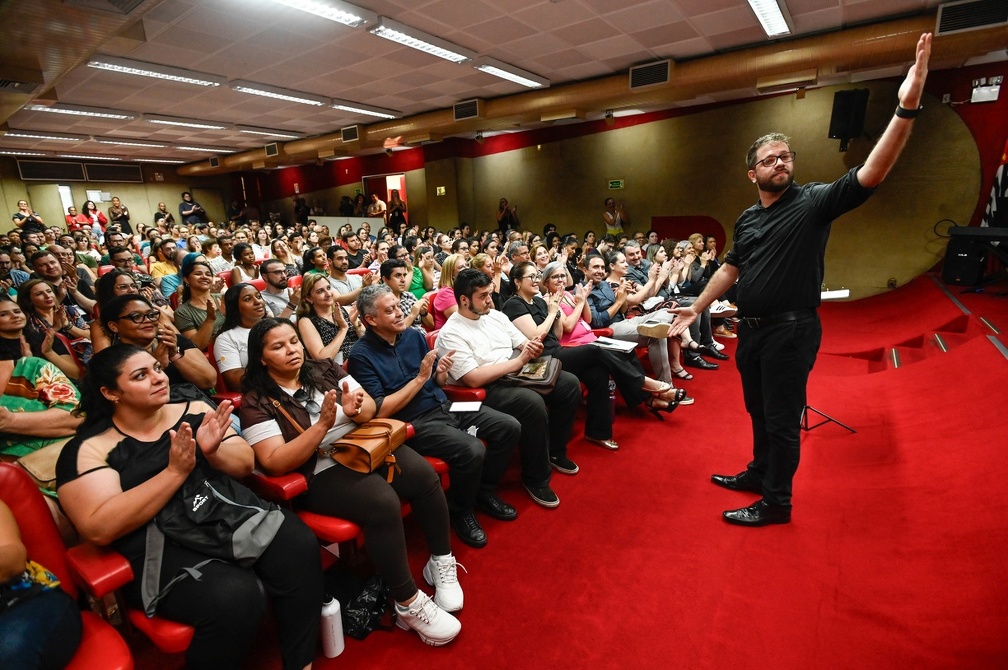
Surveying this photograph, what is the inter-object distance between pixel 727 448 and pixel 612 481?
871 mm

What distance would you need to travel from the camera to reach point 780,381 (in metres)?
2.04

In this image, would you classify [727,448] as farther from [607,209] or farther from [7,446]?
[607,209]

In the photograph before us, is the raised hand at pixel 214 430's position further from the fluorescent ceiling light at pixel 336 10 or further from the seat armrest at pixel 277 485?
the fluorescent ceiling light at pixel 336 10

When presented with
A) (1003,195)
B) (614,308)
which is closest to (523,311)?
(614,308)

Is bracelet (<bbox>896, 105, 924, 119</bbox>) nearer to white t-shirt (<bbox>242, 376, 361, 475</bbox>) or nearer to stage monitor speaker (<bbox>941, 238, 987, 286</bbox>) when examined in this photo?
white t-shirt (<bbox>242, 376, 361, 475</bbox>)

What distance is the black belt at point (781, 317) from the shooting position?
Answer: 1.98m

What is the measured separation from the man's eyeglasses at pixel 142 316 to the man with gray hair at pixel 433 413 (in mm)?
888

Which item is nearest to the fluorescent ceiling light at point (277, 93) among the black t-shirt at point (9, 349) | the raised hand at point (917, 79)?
the black t-shirt at point (9, 349)

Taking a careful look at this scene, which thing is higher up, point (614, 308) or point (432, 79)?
point (432, 79)

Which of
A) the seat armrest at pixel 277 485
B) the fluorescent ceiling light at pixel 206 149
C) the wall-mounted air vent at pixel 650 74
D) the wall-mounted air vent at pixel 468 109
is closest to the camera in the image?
the seat armrest at pixel 277 485

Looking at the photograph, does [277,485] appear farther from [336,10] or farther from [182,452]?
[336,10]

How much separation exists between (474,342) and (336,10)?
12.1ft

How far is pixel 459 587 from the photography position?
1.90 m

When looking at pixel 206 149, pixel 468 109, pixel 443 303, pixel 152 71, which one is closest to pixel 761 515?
pixel 443 303
